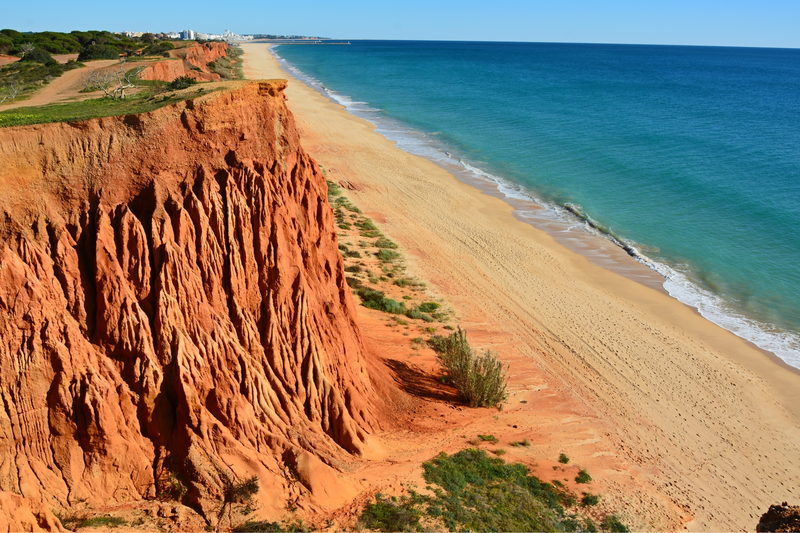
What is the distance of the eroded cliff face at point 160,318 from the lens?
374 inches

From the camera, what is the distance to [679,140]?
56500 mm

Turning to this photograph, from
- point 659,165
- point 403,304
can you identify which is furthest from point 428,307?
point 659,165

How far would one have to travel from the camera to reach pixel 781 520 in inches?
423

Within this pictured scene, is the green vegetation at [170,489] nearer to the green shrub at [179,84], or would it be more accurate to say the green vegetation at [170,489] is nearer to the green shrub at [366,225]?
the green shrub at [179,84]

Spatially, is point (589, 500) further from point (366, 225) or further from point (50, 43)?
point (50, 43)

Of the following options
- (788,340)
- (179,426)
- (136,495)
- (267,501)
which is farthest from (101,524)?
(788,340)

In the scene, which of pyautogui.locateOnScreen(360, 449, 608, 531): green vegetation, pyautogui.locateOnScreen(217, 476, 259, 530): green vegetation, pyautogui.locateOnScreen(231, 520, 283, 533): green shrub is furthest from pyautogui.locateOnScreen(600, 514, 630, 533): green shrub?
pyautogui.locateOnScreen(217, 476, 259, 530): green vegetation

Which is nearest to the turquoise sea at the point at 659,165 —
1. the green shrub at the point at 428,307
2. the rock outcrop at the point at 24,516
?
the green shrub at the point at 428,307

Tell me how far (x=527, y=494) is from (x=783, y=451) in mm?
9534

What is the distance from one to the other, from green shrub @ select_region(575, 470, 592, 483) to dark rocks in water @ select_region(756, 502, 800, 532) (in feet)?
12.2

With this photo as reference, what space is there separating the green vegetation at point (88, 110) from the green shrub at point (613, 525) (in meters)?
13.4

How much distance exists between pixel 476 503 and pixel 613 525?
3275mm

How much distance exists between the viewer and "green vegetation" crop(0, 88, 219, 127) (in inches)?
417

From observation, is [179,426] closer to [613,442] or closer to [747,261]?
[613,442]
